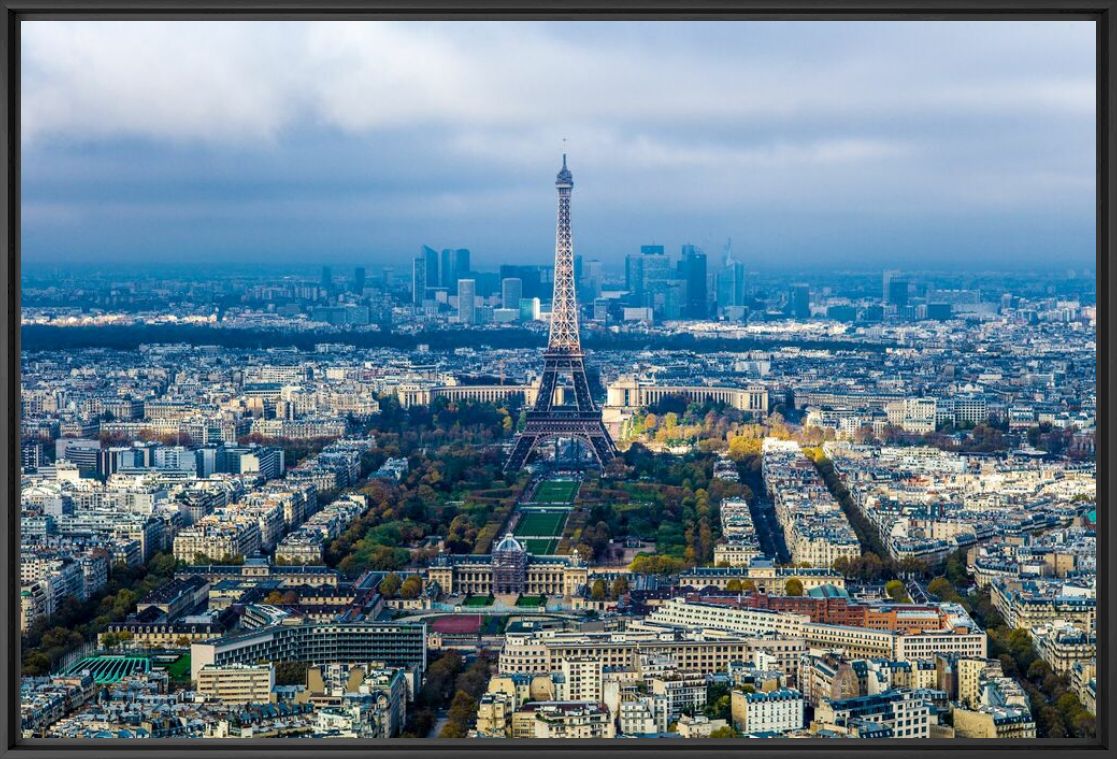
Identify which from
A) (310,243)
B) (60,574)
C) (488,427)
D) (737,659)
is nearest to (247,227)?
(310,243)

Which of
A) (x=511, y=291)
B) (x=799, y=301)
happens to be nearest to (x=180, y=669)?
(x=799, y=301)

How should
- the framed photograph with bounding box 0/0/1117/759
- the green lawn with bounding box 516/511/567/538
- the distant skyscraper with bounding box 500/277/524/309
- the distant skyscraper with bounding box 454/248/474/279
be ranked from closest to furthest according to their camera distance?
the framed photograph with bounding box 0/0/1117/759 → the green lawn with bounding box 516/511/567/538 → the distant skyscraper with bounding box 454/248/474/279 → the distant skyscraper with bounding box 500/277/524/309

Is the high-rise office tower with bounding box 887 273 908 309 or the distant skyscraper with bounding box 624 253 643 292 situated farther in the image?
the distant skyscraper with bounding box 624 253 643 292

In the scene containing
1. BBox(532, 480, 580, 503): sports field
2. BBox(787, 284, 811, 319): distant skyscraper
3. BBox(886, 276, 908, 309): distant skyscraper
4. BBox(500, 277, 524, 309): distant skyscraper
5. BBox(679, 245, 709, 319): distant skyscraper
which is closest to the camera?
BBox(532, 480, 580, 503): sports field

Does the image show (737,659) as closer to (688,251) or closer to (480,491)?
(480,491)

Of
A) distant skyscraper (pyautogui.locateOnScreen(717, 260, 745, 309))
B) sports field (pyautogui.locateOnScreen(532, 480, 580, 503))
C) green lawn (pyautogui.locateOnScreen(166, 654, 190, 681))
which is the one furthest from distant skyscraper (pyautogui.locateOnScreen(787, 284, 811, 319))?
green lawn (pyautogui.locateOnScreen(166, 654, 190, 681))

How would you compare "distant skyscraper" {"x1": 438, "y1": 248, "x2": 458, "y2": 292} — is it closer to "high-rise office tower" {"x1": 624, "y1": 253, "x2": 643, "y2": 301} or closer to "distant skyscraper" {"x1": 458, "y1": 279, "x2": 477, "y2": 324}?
"distant skyscraper" {"x1": 458, "y1": 279, "x2": 477, "y2": 324}
